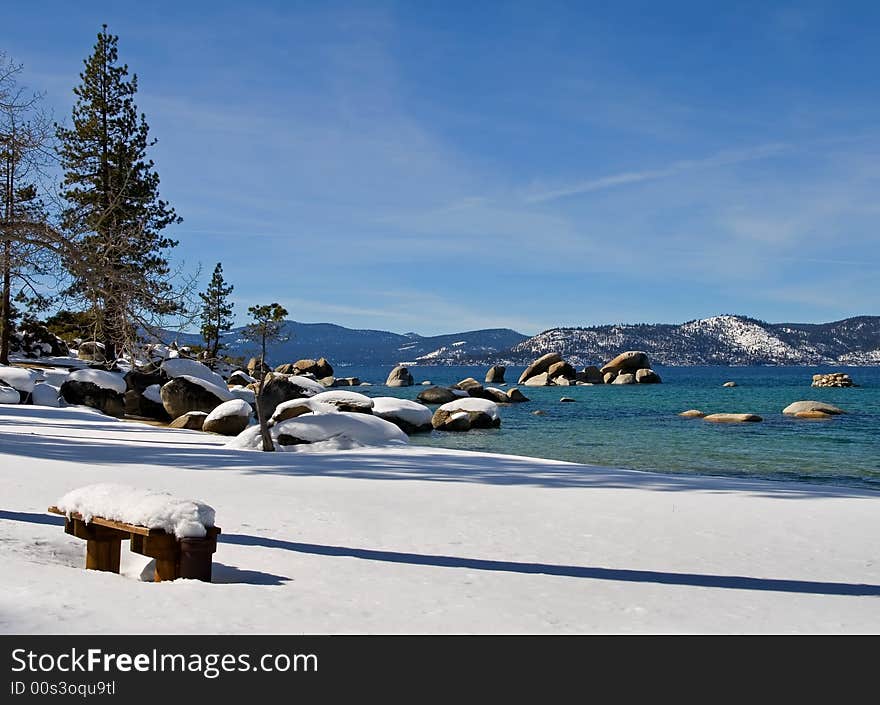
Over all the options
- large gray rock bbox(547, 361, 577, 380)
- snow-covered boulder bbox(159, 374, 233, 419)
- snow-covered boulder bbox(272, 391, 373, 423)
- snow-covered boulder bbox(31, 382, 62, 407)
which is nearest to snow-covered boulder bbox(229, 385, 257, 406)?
snow-covered boulder bbox(159, 374, 233, 419)

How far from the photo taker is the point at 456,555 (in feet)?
23.6

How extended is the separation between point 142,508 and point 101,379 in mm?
26173

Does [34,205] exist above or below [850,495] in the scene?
above

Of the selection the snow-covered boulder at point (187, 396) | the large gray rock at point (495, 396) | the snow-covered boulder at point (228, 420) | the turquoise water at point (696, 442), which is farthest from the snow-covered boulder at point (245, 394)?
the large gray rock at point (495, 396)

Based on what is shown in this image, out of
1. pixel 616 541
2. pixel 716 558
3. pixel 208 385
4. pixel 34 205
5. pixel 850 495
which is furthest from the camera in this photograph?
pixel 208 385

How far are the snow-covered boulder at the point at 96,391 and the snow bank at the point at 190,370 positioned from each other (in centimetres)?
215

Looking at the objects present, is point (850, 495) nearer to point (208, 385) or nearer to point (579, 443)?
point (579, 443)

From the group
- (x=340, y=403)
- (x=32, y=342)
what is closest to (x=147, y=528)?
(x=340, y=403)

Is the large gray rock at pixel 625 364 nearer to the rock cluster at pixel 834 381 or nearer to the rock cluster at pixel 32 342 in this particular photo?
the rock cluster at pixel 834 381

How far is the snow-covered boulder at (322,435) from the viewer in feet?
→ 59.0

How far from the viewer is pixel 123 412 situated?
30234 millimetres

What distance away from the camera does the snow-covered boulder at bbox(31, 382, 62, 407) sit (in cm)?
2764
